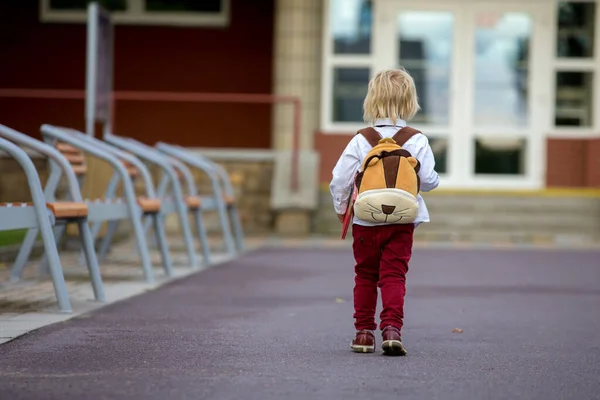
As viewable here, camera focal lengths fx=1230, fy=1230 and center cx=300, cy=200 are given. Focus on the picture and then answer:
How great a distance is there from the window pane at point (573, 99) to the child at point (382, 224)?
11.6 metres

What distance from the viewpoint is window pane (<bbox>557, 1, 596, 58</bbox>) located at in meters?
16.5

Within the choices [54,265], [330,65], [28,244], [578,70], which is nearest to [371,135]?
[54,265]

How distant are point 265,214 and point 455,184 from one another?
8.91 feet

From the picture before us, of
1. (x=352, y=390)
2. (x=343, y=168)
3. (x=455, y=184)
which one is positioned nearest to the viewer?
(x=352, y=390)

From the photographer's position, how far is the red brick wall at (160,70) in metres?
18.1

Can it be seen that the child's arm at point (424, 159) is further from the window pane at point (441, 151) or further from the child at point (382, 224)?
the window pane at point (441, 151)

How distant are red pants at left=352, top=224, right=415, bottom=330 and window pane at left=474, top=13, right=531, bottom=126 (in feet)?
37.7

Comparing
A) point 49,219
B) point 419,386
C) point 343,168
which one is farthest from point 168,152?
point 419,386

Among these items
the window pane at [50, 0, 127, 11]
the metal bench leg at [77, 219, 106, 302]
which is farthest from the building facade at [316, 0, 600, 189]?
the metal bench leg at [77, 219, 106, 302]

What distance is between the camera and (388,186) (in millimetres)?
5141

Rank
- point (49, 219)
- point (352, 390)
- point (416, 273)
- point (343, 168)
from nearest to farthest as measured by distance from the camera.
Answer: point (352, 390)
point (343, 168)
point (49, 219)
point (416, 273)

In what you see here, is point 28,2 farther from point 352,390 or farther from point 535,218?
point 352,390

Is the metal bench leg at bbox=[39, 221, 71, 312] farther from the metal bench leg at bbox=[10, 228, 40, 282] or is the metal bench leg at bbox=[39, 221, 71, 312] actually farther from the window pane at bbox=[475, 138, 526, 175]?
the window pane at bbox=[475, 138, 526, 175]

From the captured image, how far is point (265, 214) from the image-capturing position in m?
15.3
